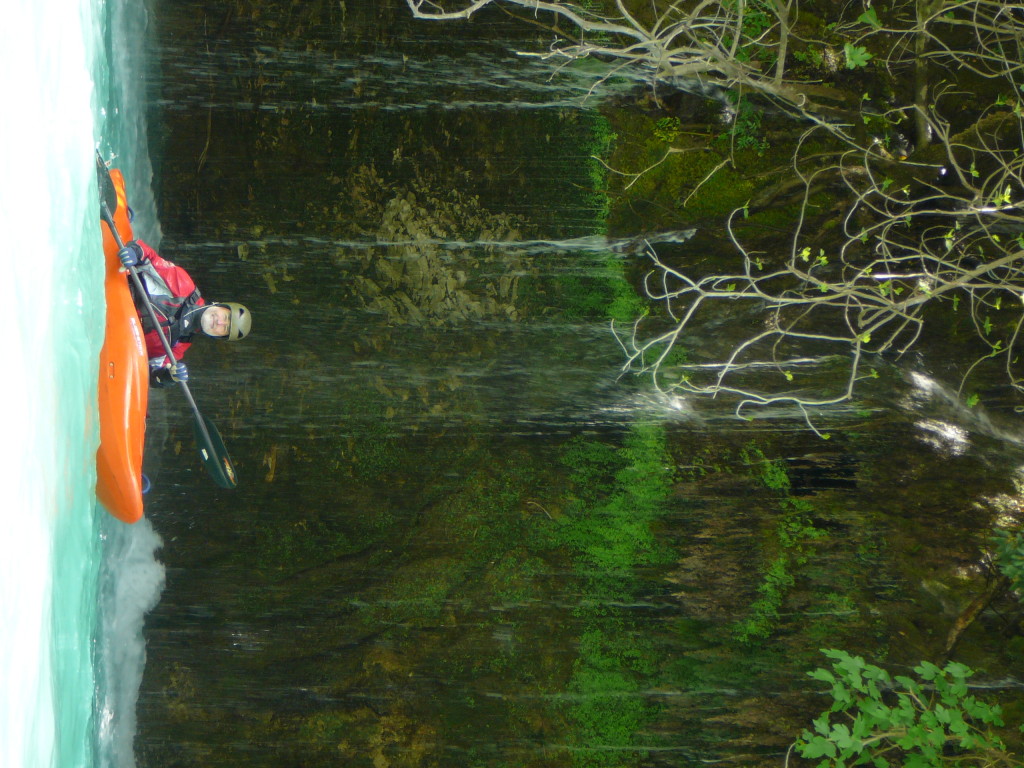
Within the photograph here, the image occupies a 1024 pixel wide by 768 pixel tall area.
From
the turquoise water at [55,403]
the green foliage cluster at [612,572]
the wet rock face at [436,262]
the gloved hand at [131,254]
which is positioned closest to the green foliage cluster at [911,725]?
the green foliage cluster at [612,572]

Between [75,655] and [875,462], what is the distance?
4845mm

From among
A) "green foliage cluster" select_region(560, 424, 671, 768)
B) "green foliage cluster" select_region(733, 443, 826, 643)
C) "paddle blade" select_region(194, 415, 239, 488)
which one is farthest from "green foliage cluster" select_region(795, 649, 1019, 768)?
"paddle blade" select_region(194, 415, 239, 488)

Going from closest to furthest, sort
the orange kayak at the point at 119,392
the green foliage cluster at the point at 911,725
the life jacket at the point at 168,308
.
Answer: the green foliage cluster at the point at 911,725 < the orange kayak at the point at 119,392 < the life jacket at the point at 168,308

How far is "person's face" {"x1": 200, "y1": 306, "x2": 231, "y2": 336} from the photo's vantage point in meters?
4.18

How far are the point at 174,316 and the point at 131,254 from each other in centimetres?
43

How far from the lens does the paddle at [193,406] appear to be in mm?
3948

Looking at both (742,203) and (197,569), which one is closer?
(197,569)

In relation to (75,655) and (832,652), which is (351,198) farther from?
(832,652)

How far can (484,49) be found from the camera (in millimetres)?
4883

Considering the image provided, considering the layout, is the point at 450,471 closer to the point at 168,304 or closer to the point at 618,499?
the point at 618,499

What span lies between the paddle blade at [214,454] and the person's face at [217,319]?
522mm

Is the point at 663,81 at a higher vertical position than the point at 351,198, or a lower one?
higher

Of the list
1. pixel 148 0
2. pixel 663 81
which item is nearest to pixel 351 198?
pixel 148 0

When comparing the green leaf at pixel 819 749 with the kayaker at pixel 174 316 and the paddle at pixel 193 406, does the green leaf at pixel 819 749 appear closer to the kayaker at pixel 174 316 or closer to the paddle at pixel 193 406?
the paddle at pixel 193 406
